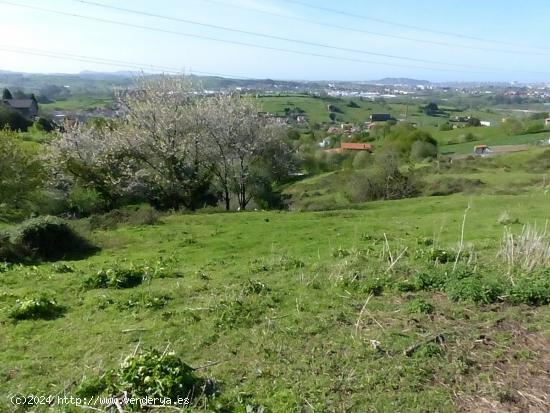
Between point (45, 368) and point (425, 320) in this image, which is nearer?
point (45, 368)

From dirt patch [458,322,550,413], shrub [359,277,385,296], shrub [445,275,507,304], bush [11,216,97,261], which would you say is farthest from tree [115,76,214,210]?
dirt patch [458,322,550,413]

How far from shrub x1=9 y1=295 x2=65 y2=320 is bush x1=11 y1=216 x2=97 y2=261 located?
9.30 meters

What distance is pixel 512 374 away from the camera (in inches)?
244

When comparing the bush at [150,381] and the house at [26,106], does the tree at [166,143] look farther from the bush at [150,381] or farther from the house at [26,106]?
the house at [26,106]

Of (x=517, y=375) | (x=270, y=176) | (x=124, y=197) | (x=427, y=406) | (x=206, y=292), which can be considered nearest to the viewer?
(x=427, y=406)

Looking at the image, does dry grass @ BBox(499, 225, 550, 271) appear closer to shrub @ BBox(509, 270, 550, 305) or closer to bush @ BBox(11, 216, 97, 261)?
shrub @ BBox(509, 270, 550, 305)

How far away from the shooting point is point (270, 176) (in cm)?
5028

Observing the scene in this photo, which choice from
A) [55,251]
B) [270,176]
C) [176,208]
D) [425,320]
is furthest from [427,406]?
[270,176]

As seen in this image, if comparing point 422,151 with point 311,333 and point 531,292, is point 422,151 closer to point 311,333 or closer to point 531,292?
point 531,292

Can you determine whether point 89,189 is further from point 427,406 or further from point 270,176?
point 427,406

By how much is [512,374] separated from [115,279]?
7556 millimetres

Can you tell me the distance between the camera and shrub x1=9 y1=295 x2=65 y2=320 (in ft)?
27.8

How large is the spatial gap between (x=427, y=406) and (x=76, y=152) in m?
33.3

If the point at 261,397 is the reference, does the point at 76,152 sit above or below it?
below
